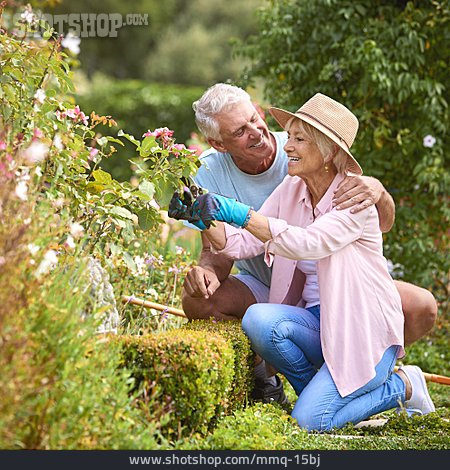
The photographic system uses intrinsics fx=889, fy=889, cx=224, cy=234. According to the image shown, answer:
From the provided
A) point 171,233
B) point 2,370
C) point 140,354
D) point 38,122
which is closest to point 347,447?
point 140,354

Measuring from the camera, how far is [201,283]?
3.88 metres

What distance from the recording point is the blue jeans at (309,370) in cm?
359

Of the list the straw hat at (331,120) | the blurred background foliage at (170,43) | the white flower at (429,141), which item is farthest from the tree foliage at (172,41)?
the straw hat at (331,120)

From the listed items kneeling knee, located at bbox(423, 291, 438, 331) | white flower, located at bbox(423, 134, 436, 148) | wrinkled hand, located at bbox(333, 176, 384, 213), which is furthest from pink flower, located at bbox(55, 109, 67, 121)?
white flower, located at bbox(423, 134, 436, 148)

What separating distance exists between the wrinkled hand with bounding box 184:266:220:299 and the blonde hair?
0.72m

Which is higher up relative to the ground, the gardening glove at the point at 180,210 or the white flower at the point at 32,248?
the white flower at the point at 32,248

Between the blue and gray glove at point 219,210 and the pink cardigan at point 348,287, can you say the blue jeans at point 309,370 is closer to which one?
the pink cardigan at point 348,287

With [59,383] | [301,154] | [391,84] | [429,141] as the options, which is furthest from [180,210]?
Answer: [429,141]

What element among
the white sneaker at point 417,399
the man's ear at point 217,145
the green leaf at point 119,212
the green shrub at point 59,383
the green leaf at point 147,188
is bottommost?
the white sneaker at point 417,399

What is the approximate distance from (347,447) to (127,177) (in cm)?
909

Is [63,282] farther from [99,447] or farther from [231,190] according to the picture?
[231,190]

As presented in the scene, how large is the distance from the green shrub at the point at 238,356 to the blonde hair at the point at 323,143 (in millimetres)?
810

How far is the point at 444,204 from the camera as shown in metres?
5.88

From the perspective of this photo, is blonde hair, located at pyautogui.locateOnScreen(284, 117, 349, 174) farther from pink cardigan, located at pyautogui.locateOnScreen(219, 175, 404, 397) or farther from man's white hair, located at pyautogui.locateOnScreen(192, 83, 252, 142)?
man's white hair, located at pyautogui.locateOnScreen(192, 83, 252, 142)
